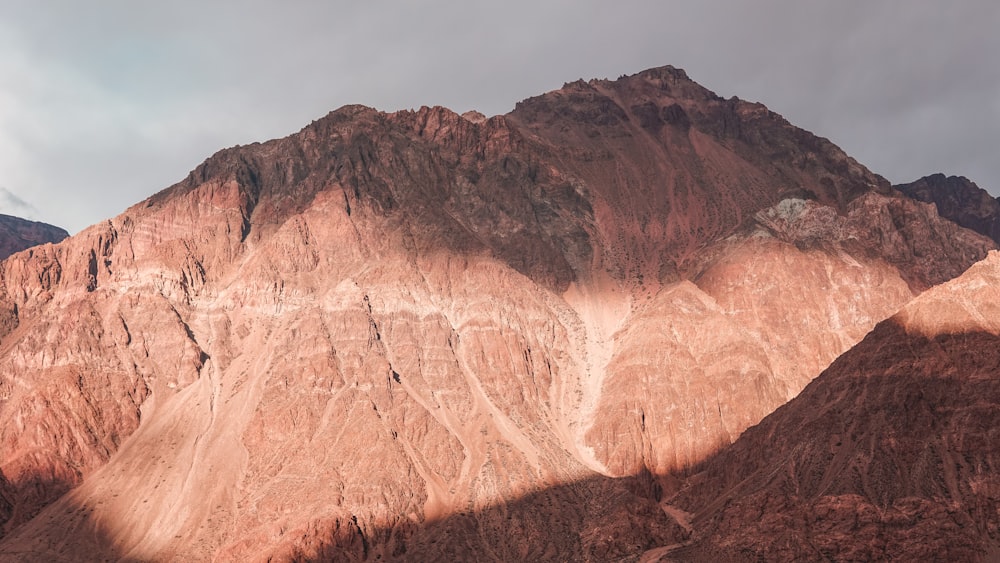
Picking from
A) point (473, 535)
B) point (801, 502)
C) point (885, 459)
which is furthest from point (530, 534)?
point (885, 459)

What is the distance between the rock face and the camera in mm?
96625

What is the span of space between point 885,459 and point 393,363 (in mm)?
78969

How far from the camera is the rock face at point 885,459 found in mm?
96625

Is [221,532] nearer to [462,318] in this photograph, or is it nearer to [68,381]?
[68,381]

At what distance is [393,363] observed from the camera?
6132 inches

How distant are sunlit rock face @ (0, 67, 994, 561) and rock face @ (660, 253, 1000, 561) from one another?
12.1 m

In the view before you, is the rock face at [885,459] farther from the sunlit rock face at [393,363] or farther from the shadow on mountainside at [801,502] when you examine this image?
the sunlit rock face at [393,363]

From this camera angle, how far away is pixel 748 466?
4865 inches

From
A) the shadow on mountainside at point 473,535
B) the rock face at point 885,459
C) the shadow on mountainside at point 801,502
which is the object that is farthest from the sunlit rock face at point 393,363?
the rock face at point 885,459

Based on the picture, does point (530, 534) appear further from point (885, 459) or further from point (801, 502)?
point (885, 459)

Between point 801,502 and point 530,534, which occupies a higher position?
point 801,502

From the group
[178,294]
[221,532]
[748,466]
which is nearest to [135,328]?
[178,294]

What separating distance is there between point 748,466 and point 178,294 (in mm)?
Answer: 103883

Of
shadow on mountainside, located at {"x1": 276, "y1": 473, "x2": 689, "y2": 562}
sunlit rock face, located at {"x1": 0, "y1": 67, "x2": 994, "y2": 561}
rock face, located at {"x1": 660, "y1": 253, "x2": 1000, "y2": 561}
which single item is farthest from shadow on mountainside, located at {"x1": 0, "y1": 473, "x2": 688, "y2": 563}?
rock face, located at {"x1": 660, "y1": 253, "x2": 1000, "y2": 561}
